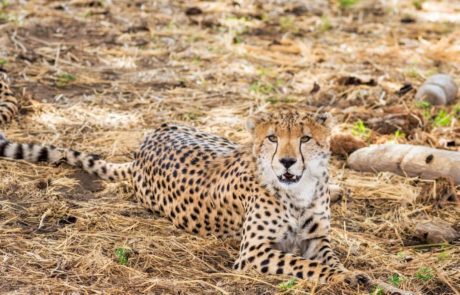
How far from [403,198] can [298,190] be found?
53.8 inches

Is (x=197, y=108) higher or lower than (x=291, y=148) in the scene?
lower

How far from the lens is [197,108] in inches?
283

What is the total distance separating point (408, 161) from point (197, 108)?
6.61 feet

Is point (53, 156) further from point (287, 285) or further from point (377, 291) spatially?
point (377, 291)

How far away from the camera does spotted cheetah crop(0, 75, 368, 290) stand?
4137mm

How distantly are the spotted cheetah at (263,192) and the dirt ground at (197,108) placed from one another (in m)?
0.10

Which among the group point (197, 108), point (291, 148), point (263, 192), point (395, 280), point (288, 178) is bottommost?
point (197, 108)

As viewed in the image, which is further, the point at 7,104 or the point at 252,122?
the point at 7,104

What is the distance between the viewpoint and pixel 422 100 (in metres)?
7.37

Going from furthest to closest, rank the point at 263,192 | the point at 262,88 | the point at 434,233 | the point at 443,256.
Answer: the point at 262,88 < the point at 434,233 < the point at 443,256 < the point at 263,192

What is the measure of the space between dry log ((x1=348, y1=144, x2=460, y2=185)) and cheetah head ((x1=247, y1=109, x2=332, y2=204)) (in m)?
1.57

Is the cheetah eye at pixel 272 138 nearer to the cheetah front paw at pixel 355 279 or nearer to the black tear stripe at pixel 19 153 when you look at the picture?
the cheetah front paw at pixel 355 279

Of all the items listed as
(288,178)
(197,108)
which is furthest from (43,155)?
(288,178)

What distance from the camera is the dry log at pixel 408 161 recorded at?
18.5 ft
